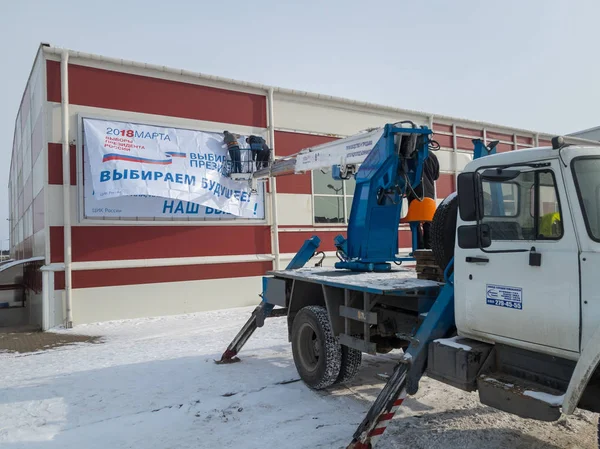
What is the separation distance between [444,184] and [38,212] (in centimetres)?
1263

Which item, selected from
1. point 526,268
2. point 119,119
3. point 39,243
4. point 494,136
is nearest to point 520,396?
point 526,268

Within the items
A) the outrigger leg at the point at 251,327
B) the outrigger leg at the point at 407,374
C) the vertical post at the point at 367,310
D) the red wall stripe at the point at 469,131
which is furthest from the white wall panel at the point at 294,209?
the outrigger leg at the point at 407,374

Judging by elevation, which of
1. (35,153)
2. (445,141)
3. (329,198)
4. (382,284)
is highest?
(445,141)

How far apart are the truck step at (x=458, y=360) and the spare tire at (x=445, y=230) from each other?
0.88 meters

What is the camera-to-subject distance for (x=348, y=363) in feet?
19.0

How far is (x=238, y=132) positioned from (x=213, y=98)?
1067 millimetres

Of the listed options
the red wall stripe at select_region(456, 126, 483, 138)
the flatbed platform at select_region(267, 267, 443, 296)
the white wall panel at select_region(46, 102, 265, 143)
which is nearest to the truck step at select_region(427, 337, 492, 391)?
the flatbed platform at select_region(267, 267, 443, 296)

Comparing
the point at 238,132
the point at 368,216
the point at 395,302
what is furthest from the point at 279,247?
the point at 395,302

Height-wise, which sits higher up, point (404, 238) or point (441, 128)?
point (441, 128)

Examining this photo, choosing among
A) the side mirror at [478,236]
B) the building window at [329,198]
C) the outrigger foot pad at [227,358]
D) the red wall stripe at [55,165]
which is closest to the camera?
the side mirror at [478,236]

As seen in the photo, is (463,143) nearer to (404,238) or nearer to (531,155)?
(404,238)

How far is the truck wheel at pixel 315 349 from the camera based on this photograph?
18.7ft

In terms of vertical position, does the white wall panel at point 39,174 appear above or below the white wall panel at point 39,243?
above

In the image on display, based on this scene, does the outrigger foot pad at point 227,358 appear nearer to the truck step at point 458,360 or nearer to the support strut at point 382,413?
the support strut at point 382,413
